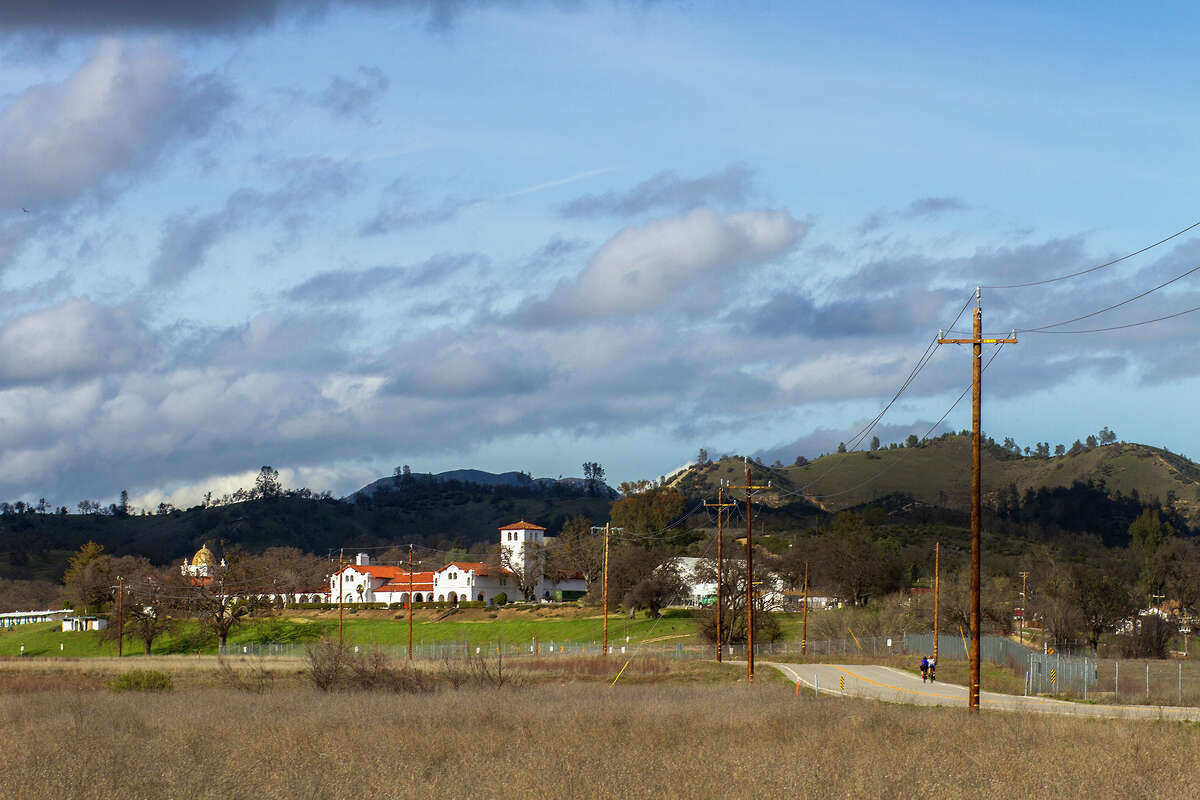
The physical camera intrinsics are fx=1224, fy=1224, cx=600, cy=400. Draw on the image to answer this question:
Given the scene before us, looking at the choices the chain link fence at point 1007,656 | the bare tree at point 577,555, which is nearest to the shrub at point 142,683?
the chain link fence at point 1007,656

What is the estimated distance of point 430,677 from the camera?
48125mm

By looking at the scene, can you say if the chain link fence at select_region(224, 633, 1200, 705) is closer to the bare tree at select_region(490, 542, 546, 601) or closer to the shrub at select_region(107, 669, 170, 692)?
the shrub at select_region(107, 669, 170, 692)

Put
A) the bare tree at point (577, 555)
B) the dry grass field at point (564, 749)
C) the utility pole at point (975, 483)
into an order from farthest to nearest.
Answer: the bare tree at point (577, 555), the utility pole at point (975, 483), the dry grass field at point (564, 749)

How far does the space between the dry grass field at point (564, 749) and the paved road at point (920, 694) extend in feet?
15.3

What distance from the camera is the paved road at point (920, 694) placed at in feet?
124

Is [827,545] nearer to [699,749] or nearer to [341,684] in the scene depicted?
[341,684]

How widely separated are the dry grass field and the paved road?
4.65 m

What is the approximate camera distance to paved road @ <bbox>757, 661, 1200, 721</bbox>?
37888 millimetres

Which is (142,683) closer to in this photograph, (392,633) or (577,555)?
(392,633)

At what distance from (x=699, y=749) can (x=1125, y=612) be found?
87051 mm

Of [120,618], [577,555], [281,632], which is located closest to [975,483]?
[120,618]

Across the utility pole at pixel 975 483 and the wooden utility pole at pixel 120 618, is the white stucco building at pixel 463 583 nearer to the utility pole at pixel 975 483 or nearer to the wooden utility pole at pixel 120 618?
the wooden utility pole at pixel 120 618

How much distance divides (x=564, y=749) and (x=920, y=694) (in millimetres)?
24488

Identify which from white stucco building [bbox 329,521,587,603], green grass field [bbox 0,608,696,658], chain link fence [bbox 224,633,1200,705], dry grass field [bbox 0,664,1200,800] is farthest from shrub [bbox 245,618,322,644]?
dry grass field [bbox 0,664,1200,800]
